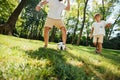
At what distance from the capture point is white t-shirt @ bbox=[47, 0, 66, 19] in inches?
335

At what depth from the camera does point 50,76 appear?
465 cm

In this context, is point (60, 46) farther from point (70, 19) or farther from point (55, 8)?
point (70, 19)

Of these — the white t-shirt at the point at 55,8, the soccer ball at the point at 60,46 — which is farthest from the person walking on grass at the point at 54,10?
the soccer ball at the point at 60,46

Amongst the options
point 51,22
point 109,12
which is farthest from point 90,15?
point 51,22

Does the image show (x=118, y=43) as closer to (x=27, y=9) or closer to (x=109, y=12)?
(x=109, y=12)

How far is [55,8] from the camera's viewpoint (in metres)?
8.54

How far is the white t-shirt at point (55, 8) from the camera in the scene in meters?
8.51

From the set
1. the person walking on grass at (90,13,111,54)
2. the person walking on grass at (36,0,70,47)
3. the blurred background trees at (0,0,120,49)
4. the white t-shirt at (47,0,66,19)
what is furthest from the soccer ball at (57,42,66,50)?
the blurred background trees at (0,0,120,49)

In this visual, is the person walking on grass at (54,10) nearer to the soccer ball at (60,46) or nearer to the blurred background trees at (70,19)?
the soccer ball at (60,46)

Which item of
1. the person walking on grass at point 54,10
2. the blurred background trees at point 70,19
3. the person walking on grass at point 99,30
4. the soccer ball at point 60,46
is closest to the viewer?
the person walking on grass at point 54,10

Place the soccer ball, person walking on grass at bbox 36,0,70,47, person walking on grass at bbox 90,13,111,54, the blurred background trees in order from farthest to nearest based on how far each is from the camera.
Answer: the blurred background trees → person walking on grass at bbox 90,13,111,54 → the soccer ball → person walking on grass at bbox 36,0,70,47

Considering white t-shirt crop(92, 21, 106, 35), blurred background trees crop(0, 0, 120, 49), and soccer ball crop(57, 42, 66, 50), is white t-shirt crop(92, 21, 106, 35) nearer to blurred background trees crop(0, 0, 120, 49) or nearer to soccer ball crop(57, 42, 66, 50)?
soccer ball crop(57, 42, 66, 50)

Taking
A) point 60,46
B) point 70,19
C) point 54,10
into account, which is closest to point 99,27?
point 60,46

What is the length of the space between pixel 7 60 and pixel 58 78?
1058mm
